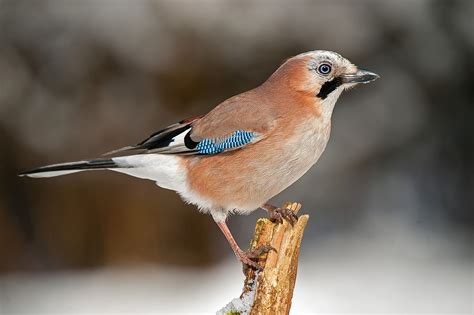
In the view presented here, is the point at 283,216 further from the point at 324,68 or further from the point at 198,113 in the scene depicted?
the point at 198,113

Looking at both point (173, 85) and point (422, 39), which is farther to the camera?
point (422, 39)

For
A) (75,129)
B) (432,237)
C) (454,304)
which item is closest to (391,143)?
(432,237)

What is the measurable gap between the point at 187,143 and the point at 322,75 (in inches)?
32.1

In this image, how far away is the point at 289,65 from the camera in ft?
12.7

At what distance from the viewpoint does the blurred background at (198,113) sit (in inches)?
269

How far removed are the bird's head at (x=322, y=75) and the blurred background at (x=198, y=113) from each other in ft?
10.2

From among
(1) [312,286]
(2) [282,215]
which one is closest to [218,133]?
(2) [282,215]

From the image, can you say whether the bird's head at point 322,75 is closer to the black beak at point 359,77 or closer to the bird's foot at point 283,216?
the black beak at point 359,77

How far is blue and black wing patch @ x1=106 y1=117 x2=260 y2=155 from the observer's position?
149 inches

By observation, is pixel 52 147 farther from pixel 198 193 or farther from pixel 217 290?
pixel 198 193

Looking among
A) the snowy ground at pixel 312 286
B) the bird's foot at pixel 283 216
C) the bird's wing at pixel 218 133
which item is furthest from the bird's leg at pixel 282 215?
the snowy ground at pixel 312 286

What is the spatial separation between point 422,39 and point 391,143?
119cm

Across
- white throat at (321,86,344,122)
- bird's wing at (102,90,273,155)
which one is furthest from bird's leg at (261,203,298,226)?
white throat at (321,86,344,122)

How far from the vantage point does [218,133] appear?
382 centimetres
